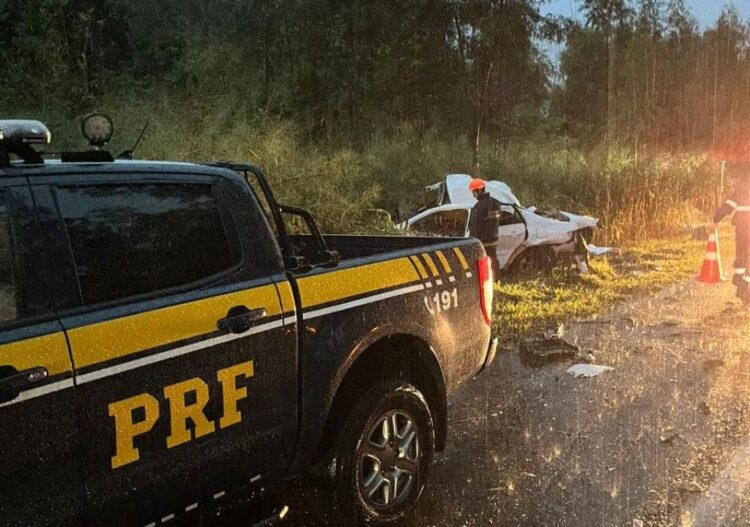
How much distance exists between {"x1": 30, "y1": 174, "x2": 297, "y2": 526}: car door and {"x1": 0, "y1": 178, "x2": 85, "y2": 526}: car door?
0.05 m

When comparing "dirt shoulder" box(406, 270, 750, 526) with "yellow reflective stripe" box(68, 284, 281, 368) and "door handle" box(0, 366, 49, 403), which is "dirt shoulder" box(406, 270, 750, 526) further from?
"door handle" box(0, 366, 49, 403)

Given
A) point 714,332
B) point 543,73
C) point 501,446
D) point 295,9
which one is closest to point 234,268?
point 501,446

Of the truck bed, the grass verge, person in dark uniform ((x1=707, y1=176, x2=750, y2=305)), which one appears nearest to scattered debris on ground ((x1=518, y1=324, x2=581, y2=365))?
the grass verge

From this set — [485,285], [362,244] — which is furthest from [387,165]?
[485,285]

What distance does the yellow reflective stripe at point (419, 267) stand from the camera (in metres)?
3.84

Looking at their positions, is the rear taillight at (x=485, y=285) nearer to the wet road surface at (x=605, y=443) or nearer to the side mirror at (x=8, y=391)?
the wet road surface at (x=605, y=443)

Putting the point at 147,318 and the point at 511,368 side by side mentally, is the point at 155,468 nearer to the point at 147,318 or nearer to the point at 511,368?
the point at 147,318

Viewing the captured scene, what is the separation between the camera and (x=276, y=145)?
10398mm

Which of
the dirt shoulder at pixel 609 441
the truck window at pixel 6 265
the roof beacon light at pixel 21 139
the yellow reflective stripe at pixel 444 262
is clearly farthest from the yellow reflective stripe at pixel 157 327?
the dirt shoulder at pixel 609 441

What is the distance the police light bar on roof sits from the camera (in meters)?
2.49

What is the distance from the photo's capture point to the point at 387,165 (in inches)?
797

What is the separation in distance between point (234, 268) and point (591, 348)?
5202 mm

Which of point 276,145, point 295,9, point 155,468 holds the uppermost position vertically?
point 295,9

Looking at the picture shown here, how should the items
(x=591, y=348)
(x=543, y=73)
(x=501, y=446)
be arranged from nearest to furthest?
(x=501, y=446) < (x=591, y=348) < (x=543, y=73)
